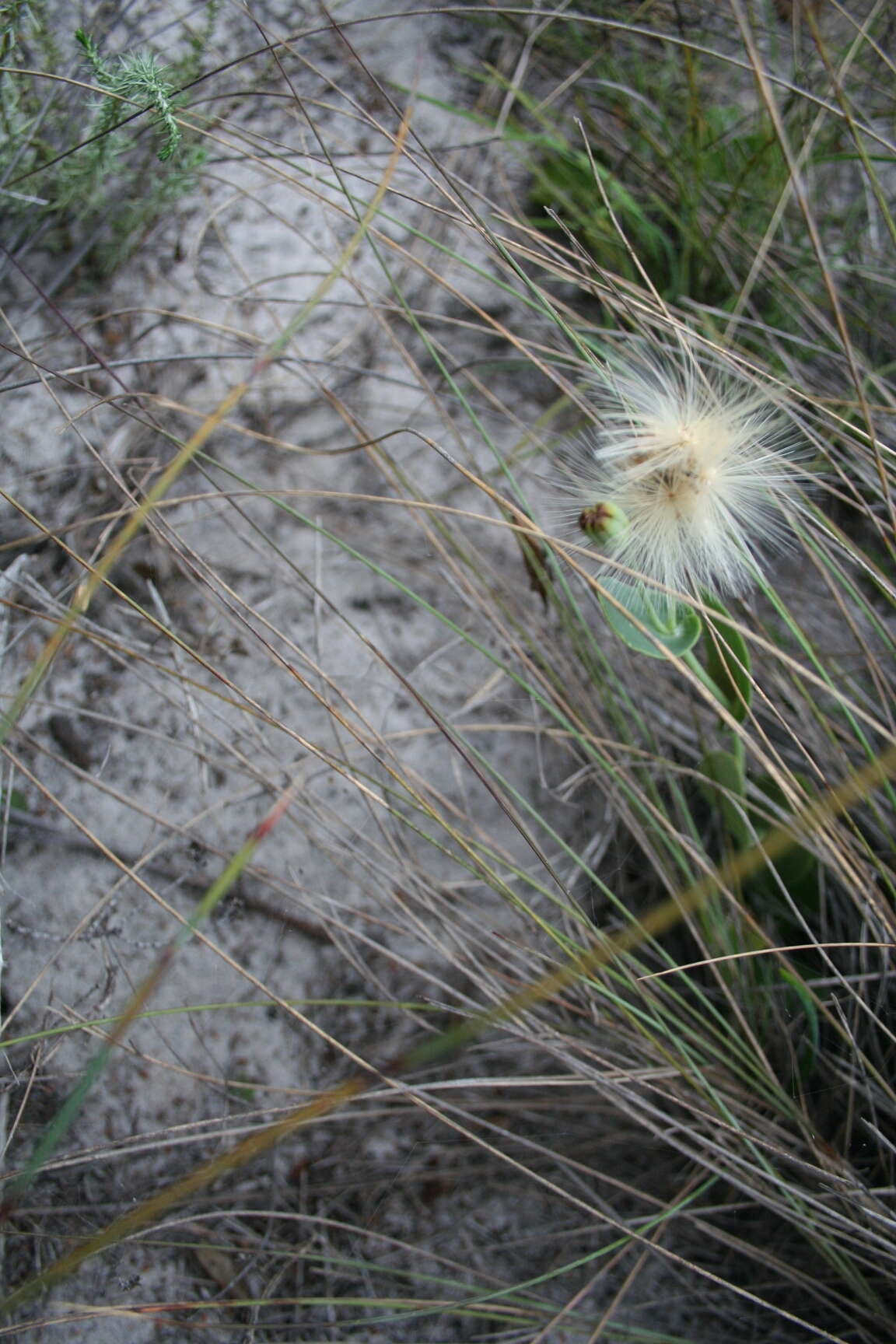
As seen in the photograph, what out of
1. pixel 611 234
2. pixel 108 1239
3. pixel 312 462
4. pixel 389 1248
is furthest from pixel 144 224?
pixel 389 1248

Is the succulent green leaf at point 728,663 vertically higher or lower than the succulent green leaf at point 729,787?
higher

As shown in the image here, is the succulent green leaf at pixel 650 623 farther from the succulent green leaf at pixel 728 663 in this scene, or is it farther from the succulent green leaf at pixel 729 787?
the succulent green leaf at pixel 729 787

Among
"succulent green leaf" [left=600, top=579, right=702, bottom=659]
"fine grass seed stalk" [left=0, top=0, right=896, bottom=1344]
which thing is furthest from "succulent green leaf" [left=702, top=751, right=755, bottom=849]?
"succulent green leaf" [left=600, top=579, right=702, bottom=659]

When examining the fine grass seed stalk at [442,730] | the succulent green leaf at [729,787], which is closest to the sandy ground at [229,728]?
the fine grass seed stalk at [442,730]

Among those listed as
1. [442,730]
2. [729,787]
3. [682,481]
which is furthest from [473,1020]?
[682,481]

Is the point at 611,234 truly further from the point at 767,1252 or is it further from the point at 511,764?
the point at 767,1252

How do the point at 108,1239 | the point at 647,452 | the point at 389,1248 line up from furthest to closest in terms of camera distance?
1. the point at 389,1248
2. the point at 647,452
3. the point at 108,1239

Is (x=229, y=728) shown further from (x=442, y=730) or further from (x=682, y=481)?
(x=682, y=481)

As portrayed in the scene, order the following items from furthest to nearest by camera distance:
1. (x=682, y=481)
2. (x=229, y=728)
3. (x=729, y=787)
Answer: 1. (x=229, y=728)
2. (x=729, y=787)
3. (x=682, y=481)
